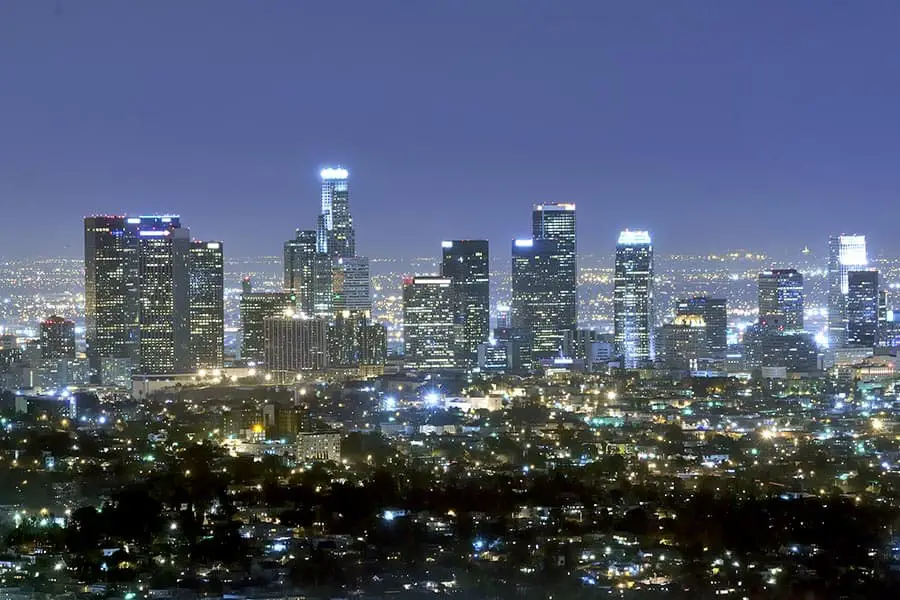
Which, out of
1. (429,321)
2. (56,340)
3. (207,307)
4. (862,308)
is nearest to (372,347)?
(429,321)

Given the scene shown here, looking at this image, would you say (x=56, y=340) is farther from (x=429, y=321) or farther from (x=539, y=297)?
(x=539, y=297)

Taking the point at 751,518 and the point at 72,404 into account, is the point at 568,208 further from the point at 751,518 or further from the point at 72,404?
the point at 751,518

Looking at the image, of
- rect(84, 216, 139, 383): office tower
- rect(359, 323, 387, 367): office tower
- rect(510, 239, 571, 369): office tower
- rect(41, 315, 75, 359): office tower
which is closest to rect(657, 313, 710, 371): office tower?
rect(510, 239, 571, 369): office tower

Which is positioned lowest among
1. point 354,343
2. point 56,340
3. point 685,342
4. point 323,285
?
point 685,342

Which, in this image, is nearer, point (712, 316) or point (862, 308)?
point (712, 316)

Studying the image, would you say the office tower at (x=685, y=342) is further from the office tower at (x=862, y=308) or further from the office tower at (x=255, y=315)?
the office tower at (x=255, y=315)

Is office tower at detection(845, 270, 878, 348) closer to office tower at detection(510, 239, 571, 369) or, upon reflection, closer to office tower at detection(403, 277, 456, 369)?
office tower at detection(510, 239, 571, 369)
